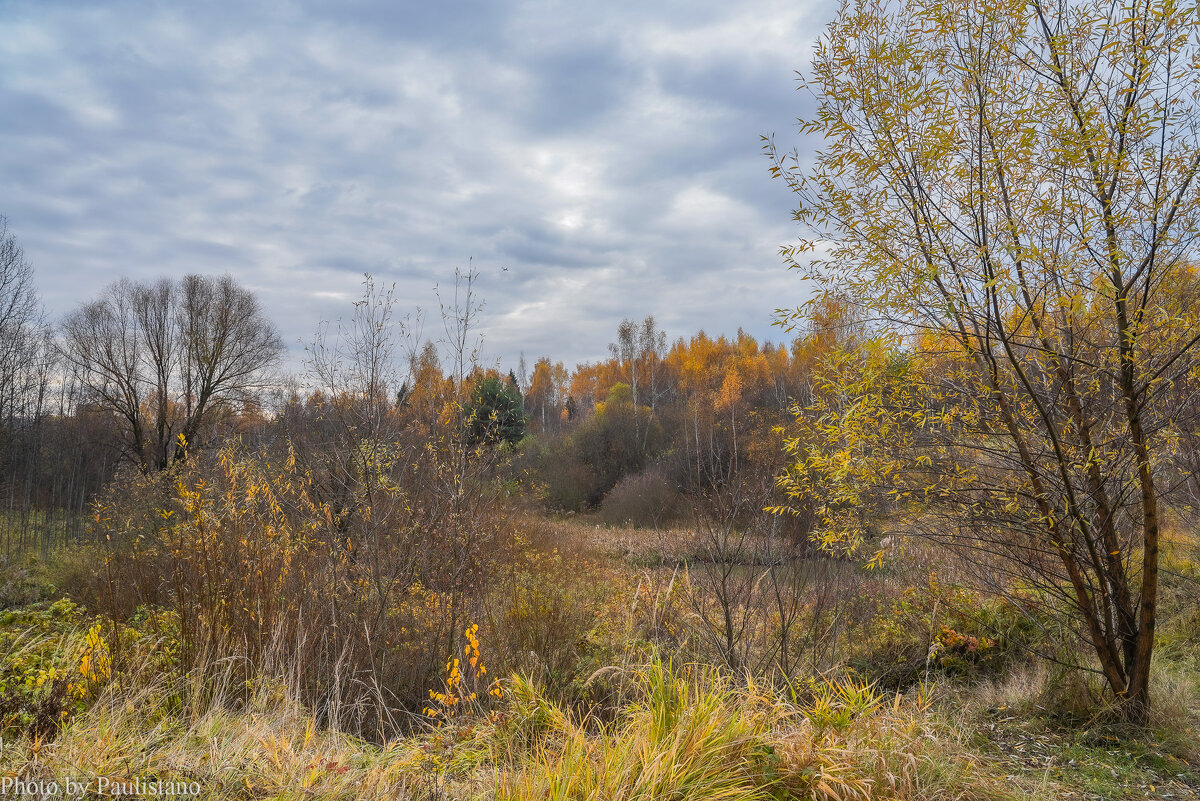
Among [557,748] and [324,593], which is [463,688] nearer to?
[557,748]

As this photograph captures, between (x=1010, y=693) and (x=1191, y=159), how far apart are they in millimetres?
4167

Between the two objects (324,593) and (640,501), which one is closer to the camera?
(324,593)

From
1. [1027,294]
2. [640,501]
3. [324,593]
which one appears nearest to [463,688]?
[324,593]

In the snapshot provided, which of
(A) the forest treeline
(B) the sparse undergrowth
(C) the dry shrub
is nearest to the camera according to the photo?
(B) the sparse undergrowth

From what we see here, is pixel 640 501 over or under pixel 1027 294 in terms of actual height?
under

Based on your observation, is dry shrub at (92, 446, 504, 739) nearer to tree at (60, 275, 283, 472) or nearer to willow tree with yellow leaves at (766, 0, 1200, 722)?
willow tree with yellow leaves at (766, 0, 1200, 722)

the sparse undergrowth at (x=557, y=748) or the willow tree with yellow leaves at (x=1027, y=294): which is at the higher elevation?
the willow tree with yellow leaves at (x=1027, y=294)

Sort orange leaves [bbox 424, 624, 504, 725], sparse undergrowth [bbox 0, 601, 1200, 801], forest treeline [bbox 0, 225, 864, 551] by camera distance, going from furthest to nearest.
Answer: forest treeline [bbox 0, 225, 864, 551]
orange leaves [bbox 424, 624, 504, 725]
sparse undergrowth [bbox 0, 601, 1200, 801]

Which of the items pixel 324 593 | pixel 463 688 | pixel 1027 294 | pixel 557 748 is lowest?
pixel 463 688

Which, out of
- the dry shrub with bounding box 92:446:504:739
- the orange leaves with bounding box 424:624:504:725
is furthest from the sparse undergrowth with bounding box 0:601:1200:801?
the dry shrub with bounding box 92:446:504:739

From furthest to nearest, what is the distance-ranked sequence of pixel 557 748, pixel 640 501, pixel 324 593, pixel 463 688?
1. pixel 640 501
2. pixel 324 593
3. pixel 463 688
4. pixel 557 748

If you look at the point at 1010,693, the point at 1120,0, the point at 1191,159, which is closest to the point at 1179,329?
the point at 1191,159

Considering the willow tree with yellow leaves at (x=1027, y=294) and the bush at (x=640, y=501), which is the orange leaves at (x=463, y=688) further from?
the bush at (x=640, y=501)

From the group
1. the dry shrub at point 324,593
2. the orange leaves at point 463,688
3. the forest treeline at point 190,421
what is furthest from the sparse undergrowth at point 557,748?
the forest treeline at point 190,421
